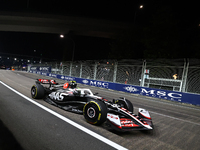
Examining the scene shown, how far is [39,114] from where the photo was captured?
13.6 ft

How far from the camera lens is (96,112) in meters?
3.46

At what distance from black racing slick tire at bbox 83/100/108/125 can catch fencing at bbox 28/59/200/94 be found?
9.46 m

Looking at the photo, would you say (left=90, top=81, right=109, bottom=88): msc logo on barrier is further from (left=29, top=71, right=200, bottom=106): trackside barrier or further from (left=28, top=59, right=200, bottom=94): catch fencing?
(left=28, top=59, right=200, bottom=94): catch fencing

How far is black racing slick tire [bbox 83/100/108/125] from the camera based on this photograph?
3385 mm

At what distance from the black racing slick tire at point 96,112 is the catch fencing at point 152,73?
9461mm

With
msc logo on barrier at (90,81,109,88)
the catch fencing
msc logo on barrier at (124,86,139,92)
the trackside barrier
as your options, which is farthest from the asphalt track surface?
msc logo on barrier at (90,81,109,88)

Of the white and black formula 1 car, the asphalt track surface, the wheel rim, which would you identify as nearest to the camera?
the asphalt track surface

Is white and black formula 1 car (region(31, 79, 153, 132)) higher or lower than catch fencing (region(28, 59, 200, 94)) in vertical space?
lower

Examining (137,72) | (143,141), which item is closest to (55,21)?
(137,72)

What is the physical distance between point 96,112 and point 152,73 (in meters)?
10.9

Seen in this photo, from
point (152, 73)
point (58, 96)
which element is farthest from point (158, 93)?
point (58, 96)

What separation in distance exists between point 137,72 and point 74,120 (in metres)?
11.0

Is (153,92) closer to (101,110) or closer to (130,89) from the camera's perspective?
(130,89)

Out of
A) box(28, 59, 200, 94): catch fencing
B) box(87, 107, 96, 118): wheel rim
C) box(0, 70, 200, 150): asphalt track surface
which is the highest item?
box(28, 59, 200, 94): catch fencing
